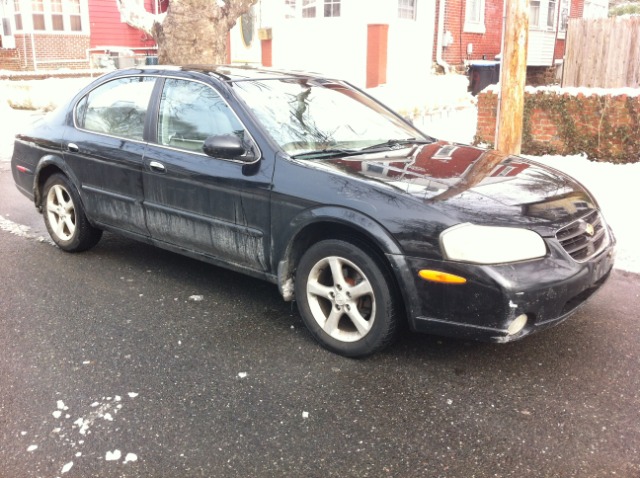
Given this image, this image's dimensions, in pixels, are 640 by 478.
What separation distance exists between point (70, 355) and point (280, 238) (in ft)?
4.56

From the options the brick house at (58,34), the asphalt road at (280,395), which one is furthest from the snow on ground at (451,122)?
the brick house at (58,34)

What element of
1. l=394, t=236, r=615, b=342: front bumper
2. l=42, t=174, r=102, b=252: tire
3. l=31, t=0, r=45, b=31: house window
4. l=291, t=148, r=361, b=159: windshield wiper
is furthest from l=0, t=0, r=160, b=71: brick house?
l=394, t=236, r=615, b=342: front bumper

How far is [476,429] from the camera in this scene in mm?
3160

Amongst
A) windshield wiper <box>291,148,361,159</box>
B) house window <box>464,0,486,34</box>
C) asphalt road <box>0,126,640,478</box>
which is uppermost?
house window <box>464,0,486,34</box>

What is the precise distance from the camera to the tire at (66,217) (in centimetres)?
563

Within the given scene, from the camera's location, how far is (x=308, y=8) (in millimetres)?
17156

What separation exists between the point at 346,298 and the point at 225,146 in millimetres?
1190

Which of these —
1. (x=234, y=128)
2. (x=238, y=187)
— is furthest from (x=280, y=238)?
(x=234, y=128)

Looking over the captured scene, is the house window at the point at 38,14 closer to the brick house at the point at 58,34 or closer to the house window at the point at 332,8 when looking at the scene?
the brick house at the point at 58,34

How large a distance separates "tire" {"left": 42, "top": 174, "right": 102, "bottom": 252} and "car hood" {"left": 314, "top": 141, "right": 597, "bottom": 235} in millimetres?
2559

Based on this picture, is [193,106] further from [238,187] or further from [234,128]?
[238,187]

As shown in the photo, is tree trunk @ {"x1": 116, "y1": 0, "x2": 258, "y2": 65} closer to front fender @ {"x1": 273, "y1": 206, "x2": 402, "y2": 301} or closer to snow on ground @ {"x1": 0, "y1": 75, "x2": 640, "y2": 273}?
snow on ground @ {"x1": 0, "y1": 75, "x2": 640, "y2": 273}

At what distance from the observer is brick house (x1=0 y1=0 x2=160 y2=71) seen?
22.9 metres

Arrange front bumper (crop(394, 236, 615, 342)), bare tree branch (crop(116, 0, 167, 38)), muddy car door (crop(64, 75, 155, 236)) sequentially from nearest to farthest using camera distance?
front bumper (crop(394, 236, 615, 342))
muddy car door (crop(64, 75, 155, 236))
bare tree branch (crop(116, 0, 167, 38))
